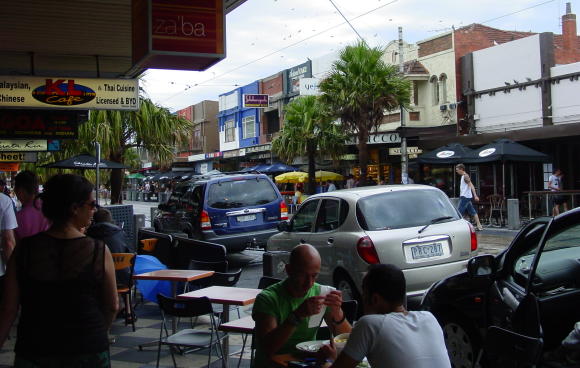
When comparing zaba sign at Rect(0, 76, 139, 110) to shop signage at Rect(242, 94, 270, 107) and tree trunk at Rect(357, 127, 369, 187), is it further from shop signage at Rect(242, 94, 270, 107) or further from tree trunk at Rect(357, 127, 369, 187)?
shop signage at Rect(242, 94, 270, 107)

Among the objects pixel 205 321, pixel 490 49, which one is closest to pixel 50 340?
pixel 205 321

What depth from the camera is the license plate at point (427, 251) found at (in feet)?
24.9

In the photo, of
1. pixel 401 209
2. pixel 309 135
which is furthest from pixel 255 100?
pixel 401 209

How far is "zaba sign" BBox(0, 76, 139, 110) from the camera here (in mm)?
8906

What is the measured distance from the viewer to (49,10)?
7.73 meters

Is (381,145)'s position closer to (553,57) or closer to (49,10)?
(553,57)

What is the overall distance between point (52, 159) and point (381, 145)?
15794mm

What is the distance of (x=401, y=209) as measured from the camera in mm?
8008

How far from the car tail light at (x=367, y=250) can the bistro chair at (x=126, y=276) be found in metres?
2.63

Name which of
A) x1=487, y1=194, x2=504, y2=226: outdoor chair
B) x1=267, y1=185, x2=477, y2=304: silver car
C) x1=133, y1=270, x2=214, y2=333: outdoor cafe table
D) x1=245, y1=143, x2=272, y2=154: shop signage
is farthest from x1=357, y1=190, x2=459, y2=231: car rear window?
x1=245, y1=143, x2=272, y2=154: shop signage

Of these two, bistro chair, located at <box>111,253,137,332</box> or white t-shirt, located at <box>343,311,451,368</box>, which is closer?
white t-shirt, located at <box>343,311,451,368</box>

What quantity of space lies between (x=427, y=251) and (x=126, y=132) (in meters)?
12.6

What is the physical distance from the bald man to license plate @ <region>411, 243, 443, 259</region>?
3.98 m

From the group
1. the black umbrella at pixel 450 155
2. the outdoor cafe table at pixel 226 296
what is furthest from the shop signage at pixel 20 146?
the outdoor cafe table at pixel 226 296
